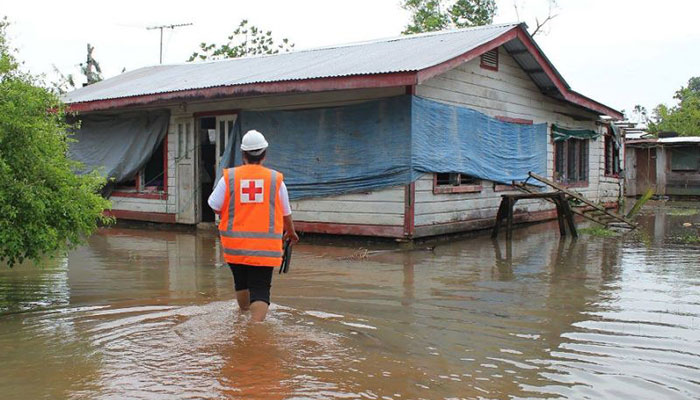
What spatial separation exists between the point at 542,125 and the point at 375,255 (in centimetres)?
697

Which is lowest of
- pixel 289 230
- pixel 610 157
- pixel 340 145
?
pixel 289 230

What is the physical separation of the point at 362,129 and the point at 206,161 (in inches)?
167

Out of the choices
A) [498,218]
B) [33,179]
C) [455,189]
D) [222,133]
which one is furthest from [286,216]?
[222,133]

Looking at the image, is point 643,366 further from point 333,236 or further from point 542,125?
point 542,125

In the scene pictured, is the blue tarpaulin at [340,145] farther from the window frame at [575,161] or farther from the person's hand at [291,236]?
the window frame at [575,161]

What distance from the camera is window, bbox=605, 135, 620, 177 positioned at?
66.2 ft

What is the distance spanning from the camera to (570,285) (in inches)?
298

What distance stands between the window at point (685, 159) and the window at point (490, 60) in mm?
16314

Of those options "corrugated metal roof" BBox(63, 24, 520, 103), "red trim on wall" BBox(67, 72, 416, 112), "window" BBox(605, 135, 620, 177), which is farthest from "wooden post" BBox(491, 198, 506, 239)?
"window" BBox(605, 135, 620, 177)

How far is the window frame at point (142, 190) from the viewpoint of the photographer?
46.1 feet

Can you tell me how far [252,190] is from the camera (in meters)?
5.13

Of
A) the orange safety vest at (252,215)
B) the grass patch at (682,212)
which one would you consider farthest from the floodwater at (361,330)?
the grass patch at (682,212)

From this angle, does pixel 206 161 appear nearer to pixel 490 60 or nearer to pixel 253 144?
pixel 490 60

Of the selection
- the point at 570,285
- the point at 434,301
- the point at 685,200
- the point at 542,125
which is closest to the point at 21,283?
the point at 434,301
